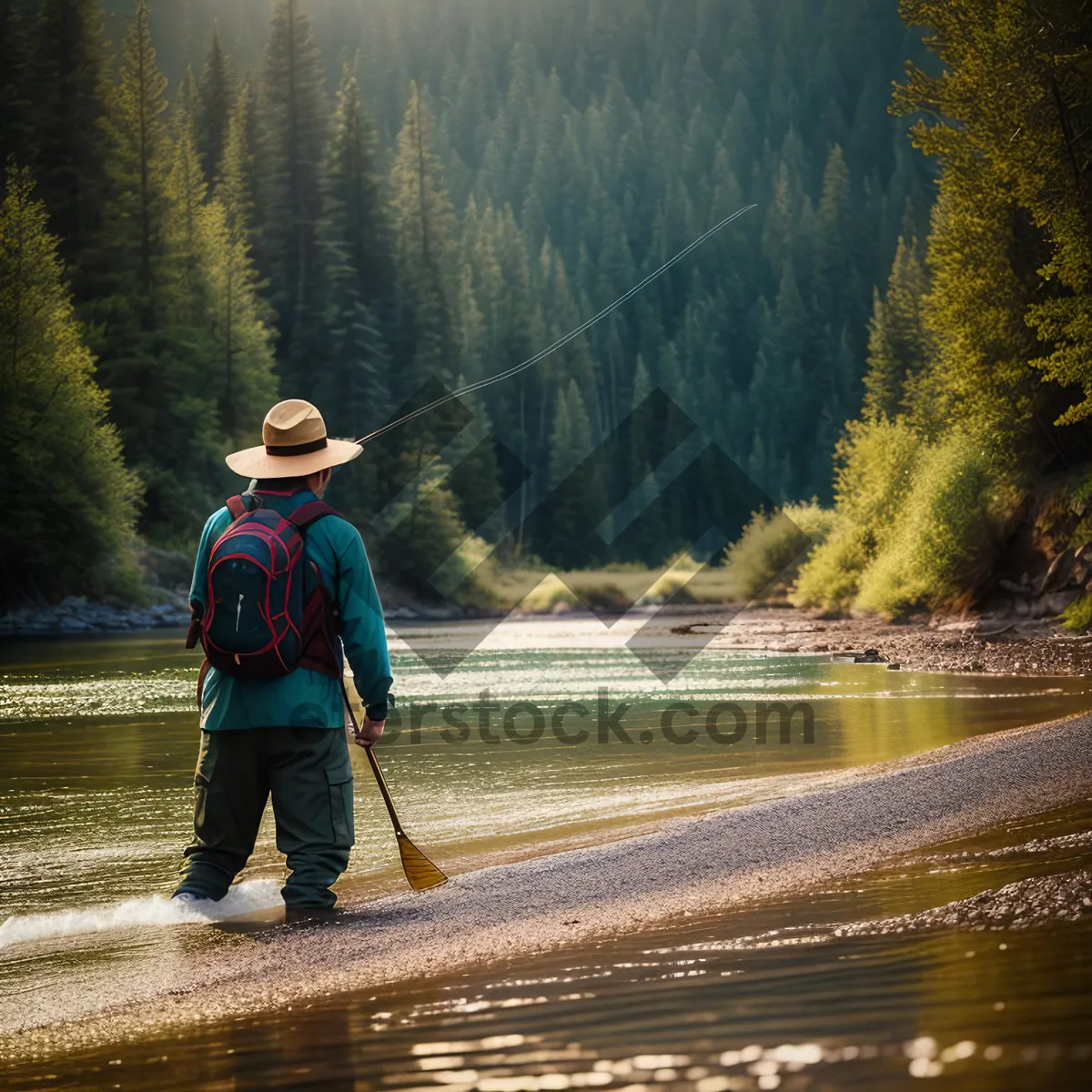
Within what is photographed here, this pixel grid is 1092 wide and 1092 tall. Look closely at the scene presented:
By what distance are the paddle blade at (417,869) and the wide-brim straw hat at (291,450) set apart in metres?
1.72

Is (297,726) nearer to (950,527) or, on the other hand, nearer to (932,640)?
(932,640)

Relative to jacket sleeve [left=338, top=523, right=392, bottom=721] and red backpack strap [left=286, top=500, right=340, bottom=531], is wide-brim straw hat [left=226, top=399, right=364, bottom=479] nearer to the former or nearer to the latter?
red backpack strap [left=286, top=500, right=340, bottom=531]

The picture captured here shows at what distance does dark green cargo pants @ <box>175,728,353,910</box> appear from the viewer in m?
5.32

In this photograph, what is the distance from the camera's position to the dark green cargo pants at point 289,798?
209 inches

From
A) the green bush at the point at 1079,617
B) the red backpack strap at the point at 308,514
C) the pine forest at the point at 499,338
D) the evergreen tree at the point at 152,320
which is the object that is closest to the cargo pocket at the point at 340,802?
the red backpack strap at the point at 308,514

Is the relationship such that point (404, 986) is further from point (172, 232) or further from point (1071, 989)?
point (172, 232)

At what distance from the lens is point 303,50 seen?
53.7m

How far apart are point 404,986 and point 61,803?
546 cm

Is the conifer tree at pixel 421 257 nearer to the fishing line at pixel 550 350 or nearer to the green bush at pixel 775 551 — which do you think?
the green bush at pixel 775 551

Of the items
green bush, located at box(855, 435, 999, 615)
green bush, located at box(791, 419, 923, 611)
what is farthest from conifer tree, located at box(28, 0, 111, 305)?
green bush, located at box(855, 435, 999, 615)

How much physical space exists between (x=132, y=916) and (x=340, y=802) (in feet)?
3.41

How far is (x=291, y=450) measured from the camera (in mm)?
5555

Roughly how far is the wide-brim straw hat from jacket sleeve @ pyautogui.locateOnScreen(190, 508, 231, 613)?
0.73 ft

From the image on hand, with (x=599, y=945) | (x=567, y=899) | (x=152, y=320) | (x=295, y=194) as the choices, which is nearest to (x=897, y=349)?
(x=295, y=194)
